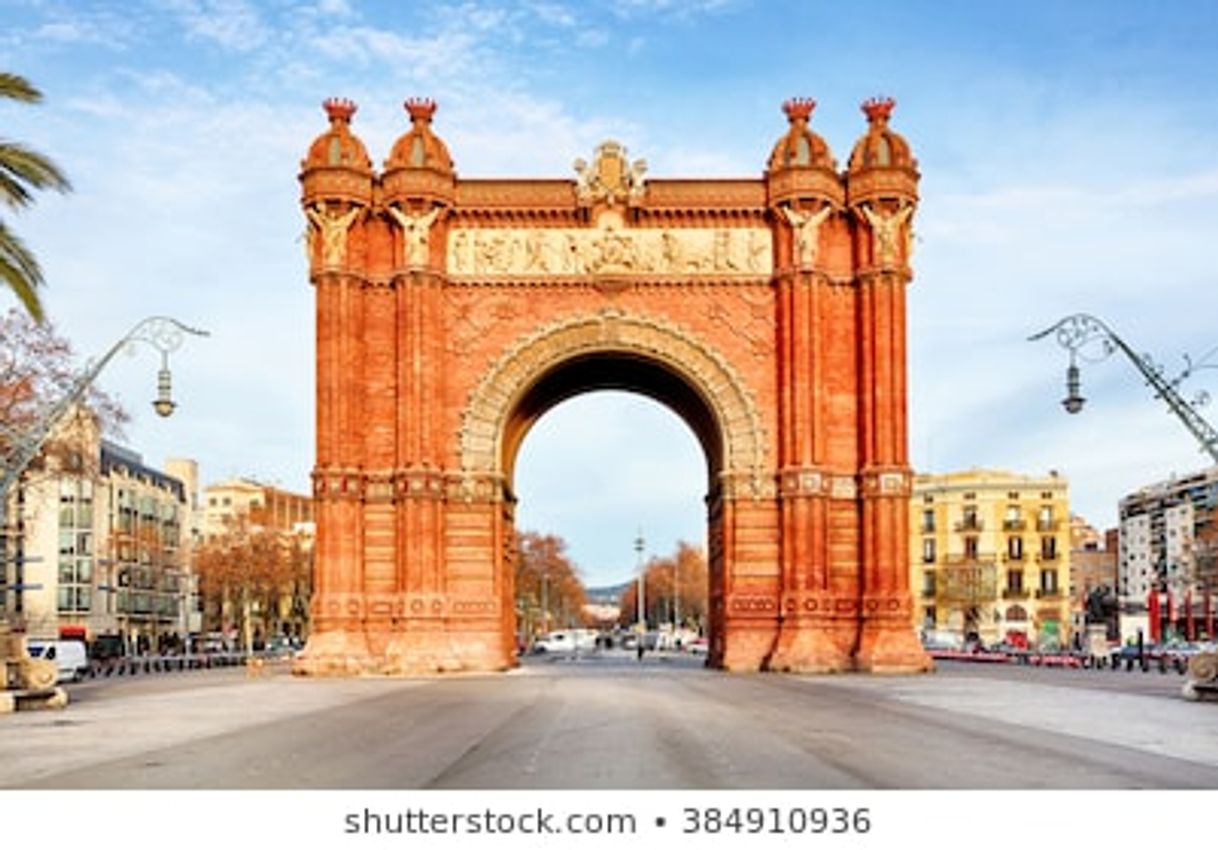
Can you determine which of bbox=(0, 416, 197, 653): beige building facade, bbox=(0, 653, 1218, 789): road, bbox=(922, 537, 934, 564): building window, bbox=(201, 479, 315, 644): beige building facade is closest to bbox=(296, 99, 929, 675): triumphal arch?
bbox=(0, 653, 1218, 789): road

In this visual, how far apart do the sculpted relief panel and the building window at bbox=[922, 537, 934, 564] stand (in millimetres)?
86485

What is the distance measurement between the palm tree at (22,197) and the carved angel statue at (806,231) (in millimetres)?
27119

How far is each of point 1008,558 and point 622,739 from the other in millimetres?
111067

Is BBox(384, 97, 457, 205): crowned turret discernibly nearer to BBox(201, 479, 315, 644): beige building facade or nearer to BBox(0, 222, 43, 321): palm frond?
BBox(0, 222, 43, 321): palm frond

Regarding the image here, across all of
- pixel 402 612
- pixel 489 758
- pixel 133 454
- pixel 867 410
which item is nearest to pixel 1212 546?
pixel 867 410

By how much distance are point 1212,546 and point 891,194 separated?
66.2m

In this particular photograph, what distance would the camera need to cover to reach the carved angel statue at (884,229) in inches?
1939

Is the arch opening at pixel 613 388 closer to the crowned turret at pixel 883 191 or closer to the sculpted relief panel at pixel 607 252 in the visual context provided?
the sculpted relief panel at pixel 607 252

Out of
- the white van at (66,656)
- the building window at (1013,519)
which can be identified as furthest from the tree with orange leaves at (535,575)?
the white van at (66,656)

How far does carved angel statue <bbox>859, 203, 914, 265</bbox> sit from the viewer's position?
162ft

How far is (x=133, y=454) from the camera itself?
130 metres

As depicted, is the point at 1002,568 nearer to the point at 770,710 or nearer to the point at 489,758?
the point at 770,710

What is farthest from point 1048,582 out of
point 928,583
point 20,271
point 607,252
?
point 20,271

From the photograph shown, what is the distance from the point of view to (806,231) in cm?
4938
